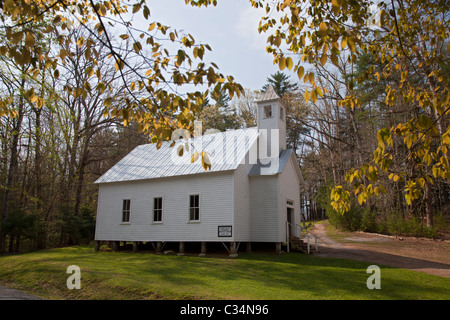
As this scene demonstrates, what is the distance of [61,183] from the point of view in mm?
25438

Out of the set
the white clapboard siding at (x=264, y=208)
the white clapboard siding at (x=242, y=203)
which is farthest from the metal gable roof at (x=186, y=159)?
the white clapboard siding at (x=264, y=208)

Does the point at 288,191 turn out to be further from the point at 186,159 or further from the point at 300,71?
the point at 300,71

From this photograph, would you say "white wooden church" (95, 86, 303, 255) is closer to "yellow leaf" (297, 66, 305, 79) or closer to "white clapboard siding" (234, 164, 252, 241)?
"white clapboard siding" (234, 164, 252, 241)

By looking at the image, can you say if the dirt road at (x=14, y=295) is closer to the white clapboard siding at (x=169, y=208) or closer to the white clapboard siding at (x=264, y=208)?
the white clapboard siding at (x=169, y=208)

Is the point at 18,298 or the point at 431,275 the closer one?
the point at 18,298

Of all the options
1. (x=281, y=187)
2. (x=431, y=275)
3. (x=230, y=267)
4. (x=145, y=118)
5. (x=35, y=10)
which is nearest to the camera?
(x=35, y=10)

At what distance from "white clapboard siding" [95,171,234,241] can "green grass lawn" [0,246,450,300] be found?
7.96 feet

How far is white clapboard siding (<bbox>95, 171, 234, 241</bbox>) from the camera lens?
54.2ft

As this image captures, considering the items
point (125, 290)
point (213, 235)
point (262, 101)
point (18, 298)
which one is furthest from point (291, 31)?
point (262, 101)

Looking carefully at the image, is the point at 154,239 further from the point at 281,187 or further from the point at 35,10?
the point at 35,10

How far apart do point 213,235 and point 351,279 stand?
24.4ft

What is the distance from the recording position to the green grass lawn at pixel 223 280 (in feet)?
28.5

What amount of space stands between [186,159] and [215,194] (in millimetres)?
3374

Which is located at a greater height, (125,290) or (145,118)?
(145,118)
